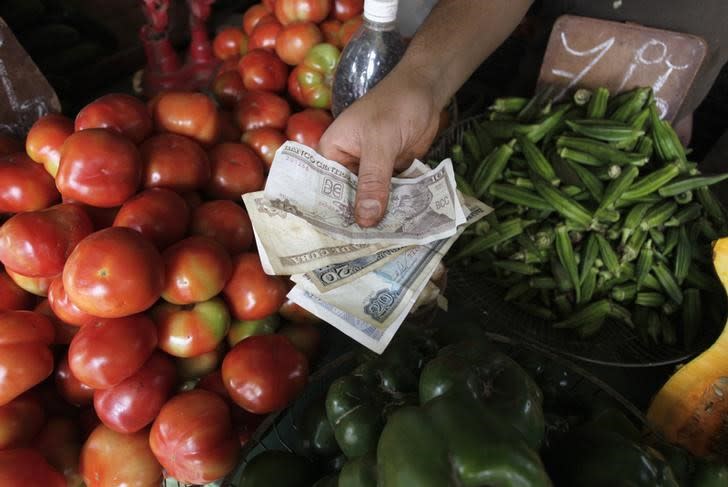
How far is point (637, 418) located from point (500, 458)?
1.98ft

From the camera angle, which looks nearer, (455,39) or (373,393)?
(373,393)

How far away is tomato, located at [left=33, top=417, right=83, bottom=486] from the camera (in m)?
1.10

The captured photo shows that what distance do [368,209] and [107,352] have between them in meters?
0.64

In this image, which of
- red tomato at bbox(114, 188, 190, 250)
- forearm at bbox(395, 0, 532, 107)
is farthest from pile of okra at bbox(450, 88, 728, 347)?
red tomato at bbox(114, 188, 190, 250)

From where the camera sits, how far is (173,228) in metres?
1.23

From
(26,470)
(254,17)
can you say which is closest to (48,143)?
(26,470)

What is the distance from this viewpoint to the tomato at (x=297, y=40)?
197 cm

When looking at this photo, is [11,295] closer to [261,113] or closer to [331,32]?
[261,113]

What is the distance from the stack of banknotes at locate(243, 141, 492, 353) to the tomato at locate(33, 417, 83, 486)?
58 cm

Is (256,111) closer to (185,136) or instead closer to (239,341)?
(185,136)

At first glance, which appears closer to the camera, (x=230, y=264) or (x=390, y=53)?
(x=230, y=264)

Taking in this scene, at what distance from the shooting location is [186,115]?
1479mm

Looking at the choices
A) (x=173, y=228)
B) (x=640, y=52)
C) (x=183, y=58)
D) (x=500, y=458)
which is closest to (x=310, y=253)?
(x=173, y=228)

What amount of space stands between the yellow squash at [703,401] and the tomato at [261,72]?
5.05 feet
